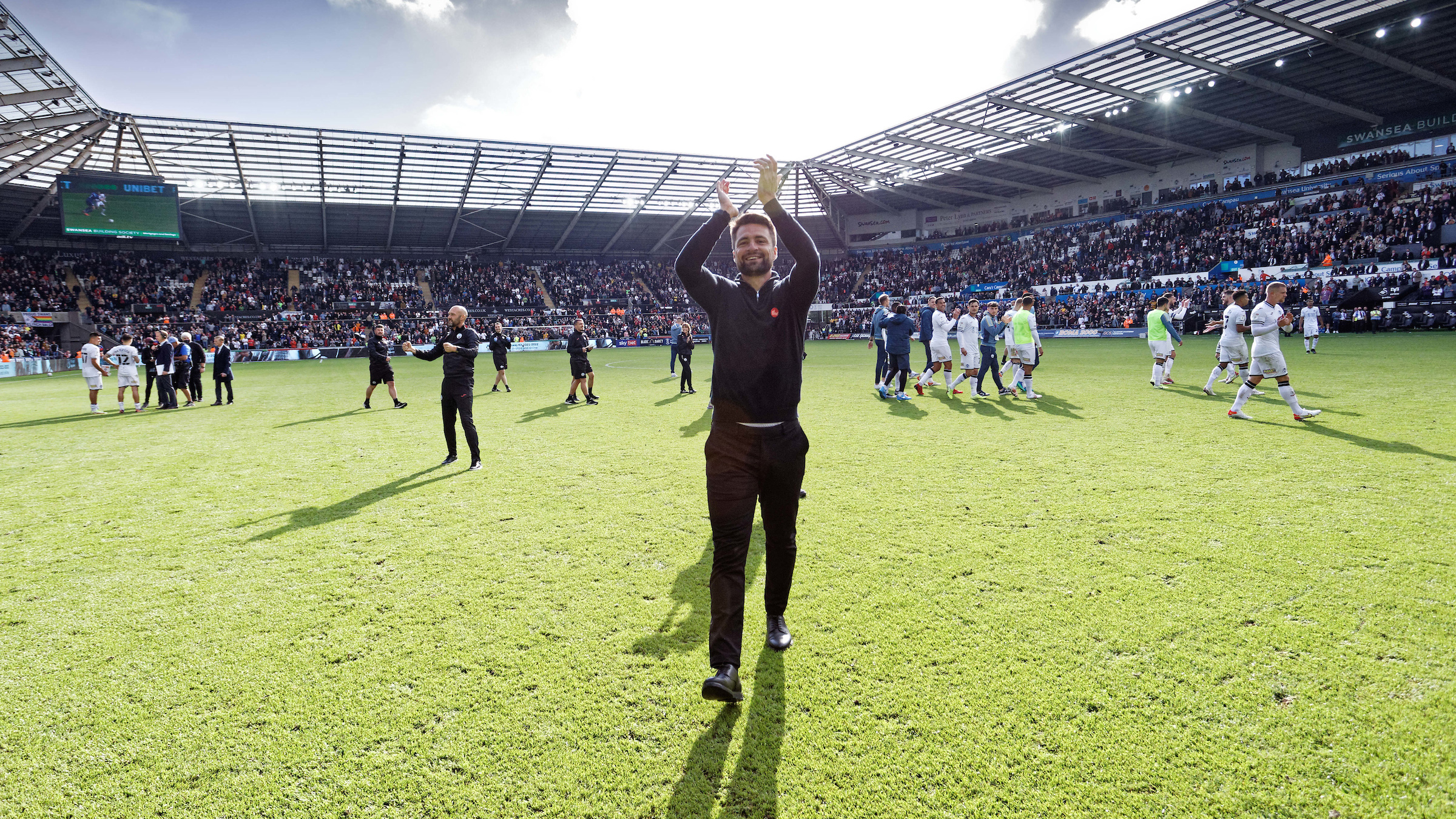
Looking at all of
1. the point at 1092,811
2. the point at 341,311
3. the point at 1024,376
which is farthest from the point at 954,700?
the point at 341,311

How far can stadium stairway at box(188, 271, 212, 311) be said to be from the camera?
42281mm

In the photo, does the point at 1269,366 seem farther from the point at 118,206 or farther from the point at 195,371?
the point at 118,206

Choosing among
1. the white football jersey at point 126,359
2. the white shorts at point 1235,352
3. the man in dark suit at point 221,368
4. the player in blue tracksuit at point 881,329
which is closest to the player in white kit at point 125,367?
the white football jersey at point 126,359

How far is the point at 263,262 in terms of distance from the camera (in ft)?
154

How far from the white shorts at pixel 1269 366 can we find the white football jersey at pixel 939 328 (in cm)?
517

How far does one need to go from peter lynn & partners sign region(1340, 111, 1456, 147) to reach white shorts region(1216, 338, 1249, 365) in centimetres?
3530

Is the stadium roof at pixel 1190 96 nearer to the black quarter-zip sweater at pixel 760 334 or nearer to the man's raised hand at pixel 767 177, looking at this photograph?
the man's raised hand at pixel 767 177

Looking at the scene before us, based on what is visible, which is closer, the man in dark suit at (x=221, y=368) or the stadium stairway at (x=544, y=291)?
the man in dark suit at (x=221, y=368)

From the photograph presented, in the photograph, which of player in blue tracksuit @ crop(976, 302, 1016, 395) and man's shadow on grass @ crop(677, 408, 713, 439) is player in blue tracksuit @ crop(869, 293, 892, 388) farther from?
man's shadow on grass @ crop(677, 408, 713, 439)

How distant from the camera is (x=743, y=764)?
2.65m

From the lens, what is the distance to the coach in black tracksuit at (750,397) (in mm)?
3127

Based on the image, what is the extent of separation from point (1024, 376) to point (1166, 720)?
1092 cm

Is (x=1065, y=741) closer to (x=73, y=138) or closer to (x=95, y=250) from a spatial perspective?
(x=73, y=138)

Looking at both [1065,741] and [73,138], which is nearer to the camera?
[1065,741]
